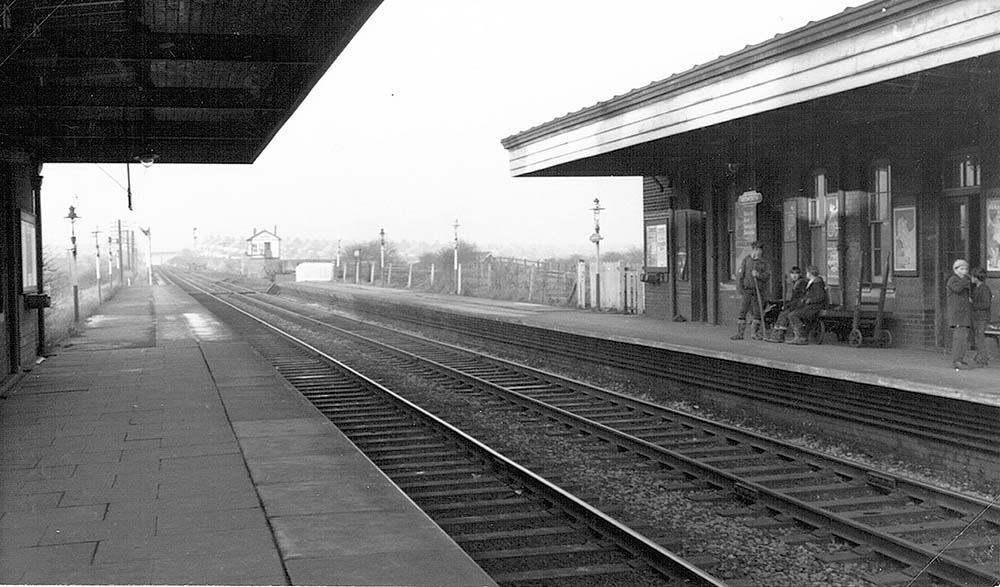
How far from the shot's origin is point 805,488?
771cm

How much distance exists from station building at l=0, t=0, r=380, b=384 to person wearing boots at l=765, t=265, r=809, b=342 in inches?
302

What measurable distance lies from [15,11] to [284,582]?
6924 millimetres

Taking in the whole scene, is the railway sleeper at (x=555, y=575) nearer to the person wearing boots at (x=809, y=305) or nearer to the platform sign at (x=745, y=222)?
the person wearing boots at (x=809, y=305)

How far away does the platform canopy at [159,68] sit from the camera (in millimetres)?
9539

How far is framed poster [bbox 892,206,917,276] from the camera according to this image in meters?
12.4

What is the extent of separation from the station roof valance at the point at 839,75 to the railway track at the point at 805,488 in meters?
3.87

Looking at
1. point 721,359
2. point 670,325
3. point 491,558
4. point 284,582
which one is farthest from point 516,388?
point 284,582

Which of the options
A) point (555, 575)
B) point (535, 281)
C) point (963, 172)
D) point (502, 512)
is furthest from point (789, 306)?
point (535, 281)

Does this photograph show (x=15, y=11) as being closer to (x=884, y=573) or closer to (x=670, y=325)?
(x=884, y=573)

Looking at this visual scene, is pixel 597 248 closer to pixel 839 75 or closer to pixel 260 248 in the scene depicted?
pixel 839 75

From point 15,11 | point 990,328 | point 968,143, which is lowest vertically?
point 990,328

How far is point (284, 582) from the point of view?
4848mm

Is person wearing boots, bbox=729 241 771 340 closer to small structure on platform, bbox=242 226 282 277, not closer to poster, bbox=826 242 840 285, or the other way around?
poster, bbox=826 242 840 285

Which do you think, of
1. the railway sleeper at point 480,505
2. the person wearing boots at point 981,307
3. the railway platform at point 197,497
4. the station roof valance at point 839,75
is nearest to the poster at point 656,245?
the station roof valance at point 839,75
